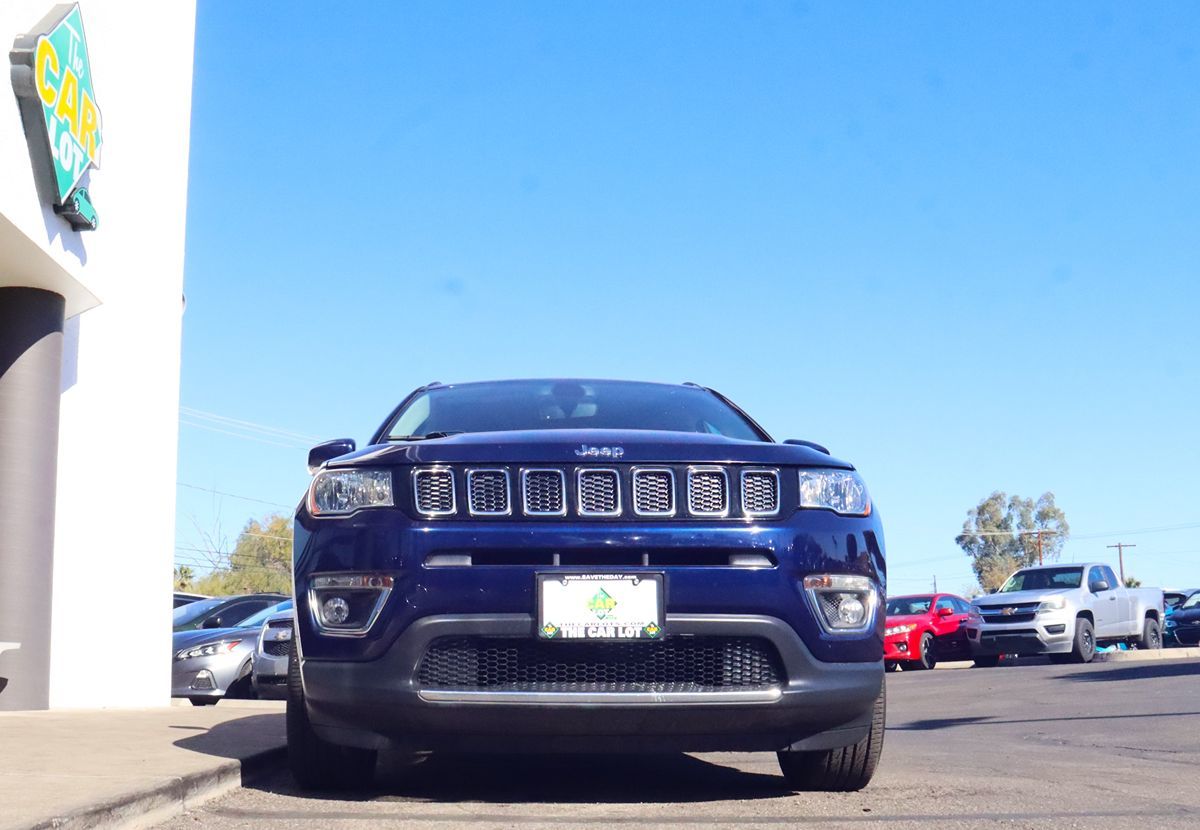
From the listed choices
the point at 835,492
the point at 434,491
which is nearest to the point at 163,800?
the point at 434,491

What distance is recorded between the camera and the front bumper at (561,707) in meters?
4.18

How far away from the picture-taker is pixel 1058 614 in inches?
819

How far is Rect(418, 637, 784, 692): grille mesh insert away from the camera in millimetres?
4230

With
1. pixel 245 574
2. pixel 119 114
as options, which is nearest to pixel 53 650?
pixel 119 114

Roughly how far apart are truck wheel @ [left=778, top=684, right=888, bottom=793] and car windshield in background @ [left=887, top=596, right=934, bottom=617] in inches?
756

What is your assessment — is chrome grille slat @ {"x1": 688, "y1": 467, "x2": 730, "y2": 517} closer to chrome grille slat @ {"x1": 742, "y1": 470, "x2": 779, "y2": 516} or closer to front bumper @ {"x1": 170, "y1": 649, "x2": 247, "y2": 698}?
chrome grille slat @ {"x1": 742, "y1": 470, "x2": 779, "y2": 516}

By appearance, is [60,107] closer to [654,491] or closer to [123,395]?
[123,395]

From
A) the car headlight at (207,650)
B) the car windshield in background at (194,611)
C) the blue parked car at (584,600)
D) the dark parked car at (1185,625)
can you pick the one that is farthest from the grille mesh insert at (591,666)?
the dark parked car at (1185,625)

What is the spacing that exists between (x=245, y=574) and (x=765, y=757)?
241 feet

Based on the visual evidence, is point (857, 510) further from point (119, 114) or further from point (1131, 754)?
point (119, 114)

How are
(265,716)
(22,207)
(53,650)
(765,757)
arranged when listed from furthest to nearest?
(53,650)
(22,207)
(265,716)
(765,757)

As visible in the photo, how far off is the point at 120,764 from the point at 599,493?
213 centimetres

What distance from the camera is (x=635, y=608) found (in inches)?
165

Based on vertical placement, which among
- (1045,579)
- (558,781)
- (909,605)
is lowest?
(558,781)
